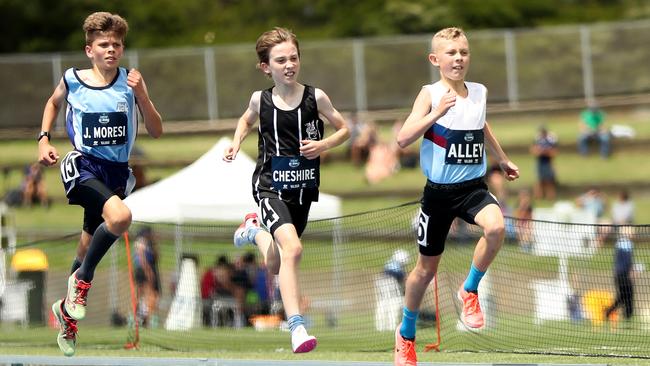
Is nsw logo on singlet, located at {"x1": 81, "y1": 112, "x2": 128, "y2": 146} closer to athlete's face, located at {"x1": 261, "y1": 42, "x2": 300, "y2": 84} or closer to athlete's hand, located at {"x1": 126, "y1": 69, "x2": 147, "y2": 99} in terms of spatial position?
athlete's hand, located at {"x1": 126, "y1": 69, "x2": 147, "y2": 99}

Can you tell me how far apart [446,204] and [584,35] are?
2525 cm

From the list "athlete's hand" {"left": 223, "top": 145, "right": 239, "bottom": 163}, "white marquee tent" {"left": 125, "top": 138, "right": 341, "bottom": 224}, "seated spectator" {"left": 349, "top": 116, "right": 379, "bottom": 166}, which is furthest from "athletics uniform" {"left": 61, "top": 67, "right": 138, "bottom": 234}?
"seated spectator" {"left": 349, "top": 116, "right": 379, "bottom": 166}

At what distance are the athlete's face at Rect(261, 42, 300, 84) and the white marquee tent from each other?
1061 centimetres

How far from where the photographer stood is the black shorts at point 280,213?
10.5 m

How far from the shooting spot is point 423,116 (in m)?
10.1

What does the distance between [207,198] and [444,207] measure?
38.1ft

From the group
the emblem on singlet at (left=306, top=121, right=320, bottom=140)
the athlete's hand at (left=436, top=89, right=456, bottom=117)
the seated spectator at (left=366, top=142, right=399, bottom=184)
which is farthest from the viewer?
the seated spectator at (left=366, top=142, right=399, bottom=184)

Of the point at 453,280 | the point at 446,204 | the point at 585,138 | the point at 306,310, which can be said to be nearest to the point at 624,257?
the point at 453,280

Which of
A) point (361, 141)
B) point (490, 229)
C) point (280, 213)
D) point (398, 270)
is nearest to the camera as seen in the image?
point (490, 229)

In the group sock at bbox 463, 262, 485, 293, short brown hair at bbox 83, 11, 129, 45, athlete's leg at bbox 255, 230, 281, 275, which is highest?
short brown hair at bbox 83, 11, 129, 45

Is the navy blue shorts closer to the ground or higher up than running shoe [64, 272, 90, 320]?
higher up

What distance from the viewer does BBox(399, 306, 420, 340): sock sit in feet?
35.0

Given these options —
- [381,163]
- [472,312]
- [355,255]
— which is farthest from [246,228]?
[381,163]

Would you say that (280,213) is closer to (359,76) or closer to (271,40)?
(271,40)
